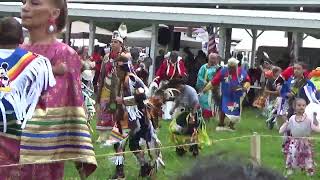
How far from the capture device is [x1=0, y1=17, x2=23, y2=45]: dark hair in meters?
3.92

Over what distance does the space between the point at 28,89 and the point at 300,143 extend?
490 cm

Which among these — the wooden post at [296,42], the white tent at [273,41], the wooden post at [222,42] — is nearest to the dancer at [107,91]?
the wooden post at [222,42]

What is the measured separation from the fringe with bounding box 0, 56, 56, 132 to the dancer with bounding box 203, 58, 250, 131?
29.5ft

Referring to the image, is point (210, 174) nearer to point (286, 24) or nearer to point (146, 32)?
point (286, 24)

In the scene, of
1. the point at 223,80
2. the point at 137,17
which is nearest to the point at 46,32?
the point at 223,80

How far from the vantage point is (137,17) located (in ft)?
62.3

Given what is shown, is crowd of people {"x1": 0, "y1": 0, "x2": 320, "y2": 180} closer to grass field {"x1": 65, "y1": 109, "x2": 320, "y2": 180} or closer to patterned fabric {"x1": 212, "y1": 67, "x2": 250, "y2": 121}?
patterned fabric {"x1": 212, "y1": 67, "x2": 250, "y2": 121}

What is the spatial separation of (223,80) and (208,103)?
56.4 inches

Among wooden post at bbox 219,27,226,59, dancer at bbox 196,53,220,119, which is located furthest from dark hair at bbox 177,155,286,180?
wooden post at bbox 219,27,226,59

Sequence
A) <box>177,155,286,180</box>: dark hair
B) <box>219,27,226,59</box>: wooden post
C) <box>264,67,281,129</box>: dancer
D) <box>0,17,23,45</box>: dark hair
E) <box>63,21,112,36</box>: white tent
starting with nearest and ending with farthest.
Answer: <box>177,155,286,180</box>: dark hair → <box>0,17,23,45</box>: dark hair → <box>264,67,281,129</box>: dancer → <box>219,27,226,59</box>: wooden post → <box>63,21,112,36</box>: white tent

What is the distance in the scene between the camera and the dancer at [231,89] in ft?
41.4

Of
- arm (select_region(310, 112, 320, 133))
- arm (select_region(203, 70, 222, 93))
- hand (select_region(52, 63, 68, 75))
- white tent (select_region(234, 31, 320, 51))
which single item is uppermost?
white tent (select_region(234, 31, 320, 51))

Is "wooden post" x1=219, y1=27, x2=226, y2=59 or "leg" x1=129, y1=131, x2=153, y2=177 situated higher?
"wooden post" x1=219, y1=27, x2=226, y2=59

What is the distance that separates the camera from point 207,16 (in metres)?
17.9
